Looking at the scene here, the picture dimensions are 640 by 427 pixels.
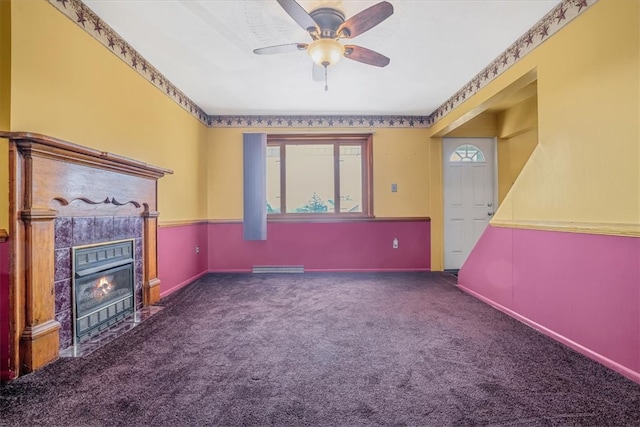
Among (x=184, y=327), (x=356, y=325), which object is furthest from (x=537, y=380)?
(x=184, y=327)

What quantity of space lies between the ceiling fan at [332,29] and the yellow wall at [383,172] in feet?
7.87

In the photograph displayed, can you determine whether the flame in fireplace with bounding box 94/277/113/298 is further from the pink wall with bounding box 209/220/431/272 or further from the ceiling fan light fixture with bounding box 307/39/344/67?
the ceiling fan light fixture with bounding box 307/39/344/67

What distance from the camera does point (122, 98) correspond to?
100 inches

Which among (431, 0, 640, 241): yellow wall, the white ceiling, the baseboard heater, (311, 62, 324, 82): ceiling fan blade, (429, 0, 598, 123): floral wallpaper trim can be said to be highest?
the white ceiling

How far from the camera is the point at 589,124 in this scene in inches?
74.1

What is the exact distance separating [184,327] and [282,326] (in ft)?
2.52

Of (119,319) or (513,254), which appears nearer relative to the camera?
(119,319)

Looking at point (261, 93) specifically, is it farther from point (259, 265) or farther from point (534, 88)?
point (534, 88)

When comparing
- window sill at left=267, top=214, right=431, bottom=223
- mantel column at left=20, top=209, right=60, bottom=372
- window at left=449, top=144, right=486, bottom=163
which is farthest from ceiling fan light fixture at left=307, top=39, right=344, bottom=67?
window at left=449, top=144, right=486, bottom=163

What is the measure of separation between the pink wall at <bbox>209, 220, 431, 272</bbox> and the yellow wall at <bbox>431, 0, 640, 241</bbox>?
220 cm

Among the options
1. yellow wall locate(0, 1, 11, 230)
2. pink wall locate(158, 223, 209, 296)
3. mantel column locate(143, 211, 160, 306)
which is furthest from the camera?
pink wall locate(158, 223, 209, 296)

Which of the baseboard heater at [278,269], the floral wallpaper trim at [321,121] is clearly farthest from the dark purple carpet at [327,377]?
the floral wallpaper trim at [321,121]

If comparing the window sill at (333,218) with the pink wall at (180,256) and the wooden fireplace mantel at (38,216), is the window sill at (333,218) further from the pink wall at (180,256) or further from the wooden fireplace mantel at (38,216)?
the wooden fireplace mantel at (38,216)

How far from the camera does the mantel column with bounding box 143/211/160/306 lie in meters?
2.85
